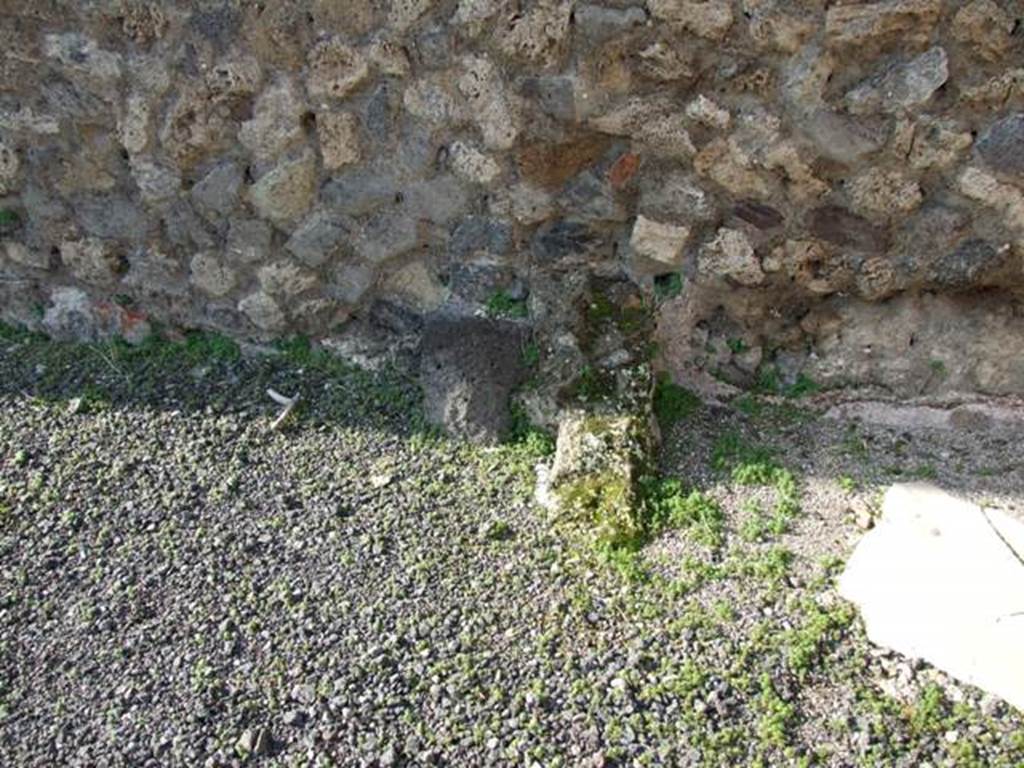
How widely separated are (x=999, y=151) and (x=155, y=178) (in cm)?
243

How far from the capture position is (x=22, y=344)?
3.38 metres

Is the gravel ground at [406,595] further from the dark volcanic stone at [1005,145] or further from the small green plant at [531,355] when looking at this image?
the dark volcanic stone at [1005,145]

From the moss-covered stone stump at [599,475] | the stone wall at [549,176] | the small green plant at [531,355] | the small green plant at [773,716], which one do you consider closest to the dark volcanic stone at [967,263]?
the stone wall at [549,176]

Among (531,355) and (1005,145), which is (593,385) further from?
(1005,145)

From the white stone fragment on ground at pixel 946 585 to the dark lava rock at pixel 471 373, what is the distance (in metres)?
1.09

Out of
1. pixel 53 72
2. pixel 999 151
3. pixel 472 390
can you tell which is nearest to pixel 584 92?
pixel 472 390

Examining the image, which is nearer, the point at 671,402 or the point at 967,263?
the point at 967,263

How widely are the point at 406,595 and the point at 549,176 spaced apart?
128 cm

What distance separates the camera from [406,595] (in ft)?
7.96

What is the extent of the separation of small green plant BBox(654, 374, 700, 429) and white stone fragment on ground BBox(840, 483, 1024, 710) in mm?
640

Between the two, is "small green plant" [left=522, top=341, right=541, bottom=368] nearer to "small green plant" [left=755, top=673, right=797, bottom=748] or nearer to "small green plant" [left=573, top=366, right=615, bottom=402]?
"small green plant" [left=573, top=366, right=615, bottom=402]

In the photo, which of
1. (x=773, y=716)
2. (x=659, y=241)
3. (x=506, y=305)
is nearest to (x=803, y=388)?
(x=659, y=241)

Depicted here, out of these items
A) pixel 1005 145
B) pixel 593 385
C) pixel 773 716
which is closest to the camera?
pixel 773 716

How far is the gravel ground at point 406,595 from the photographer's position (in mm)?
2100
